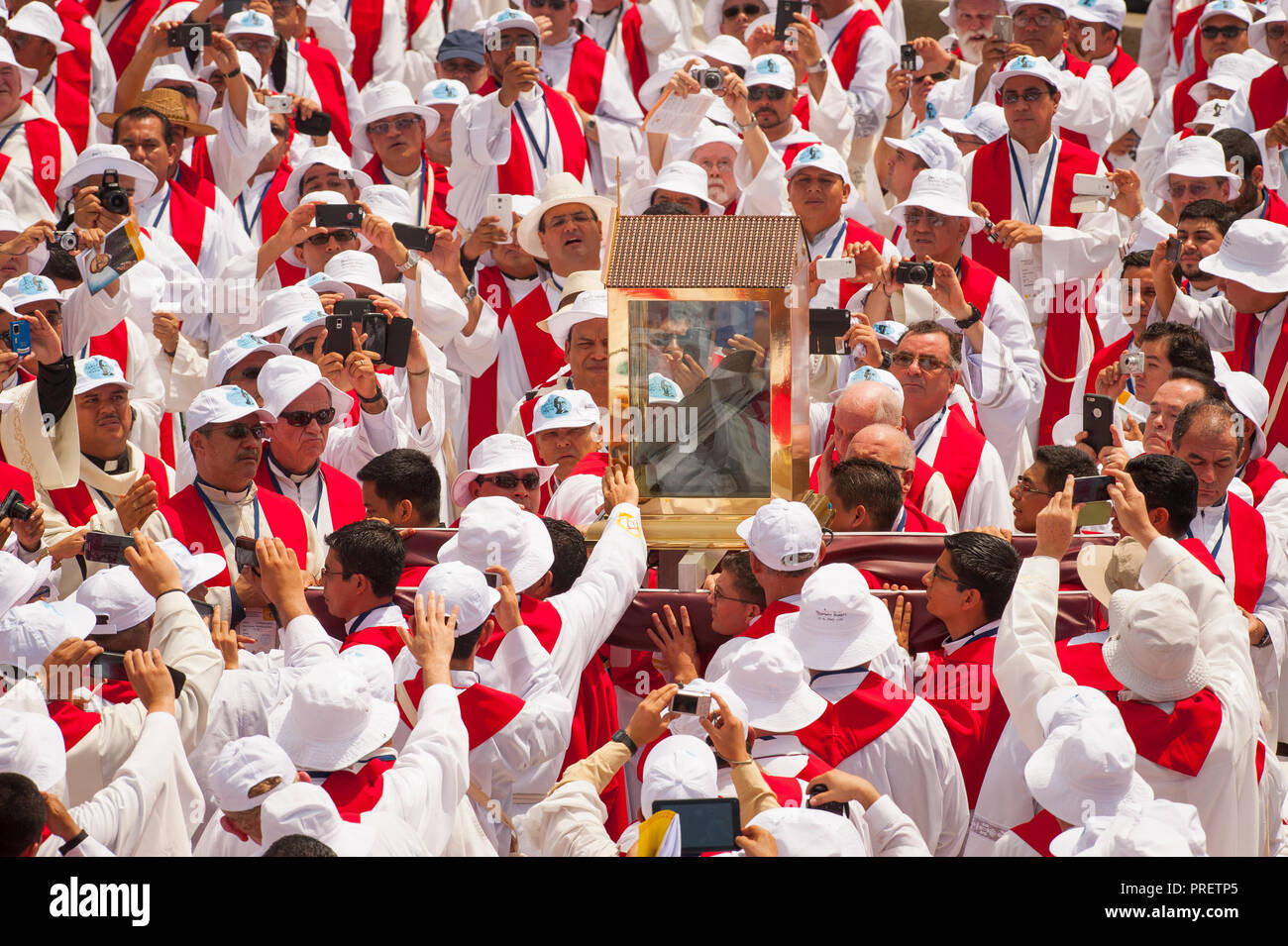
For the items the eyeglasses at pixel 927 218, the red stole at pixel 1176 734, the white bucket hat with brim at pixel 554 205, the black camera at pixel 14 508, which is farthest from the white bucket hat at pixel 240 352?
the red stole at pixel 1176 734

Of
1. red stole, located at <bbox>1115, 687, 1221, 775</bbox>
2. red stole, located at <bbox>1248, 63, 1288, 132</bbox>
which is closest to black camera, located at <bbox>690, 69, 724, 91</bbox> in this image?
red stole, located at <bbox>1248, 63, 1288, 132</bbox>

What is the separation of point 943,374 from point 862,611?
2.53m

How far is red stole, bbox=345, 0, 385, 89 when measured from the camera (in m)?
12.9

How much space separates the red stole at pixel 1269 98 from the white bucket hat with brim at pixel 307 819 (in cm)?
876

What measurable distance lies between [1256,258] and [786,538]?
3.79m

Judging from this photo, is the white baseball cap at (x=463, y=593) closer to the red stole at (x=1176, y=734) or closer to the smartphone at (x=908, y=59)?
the red stole at (x=1176, y=734)

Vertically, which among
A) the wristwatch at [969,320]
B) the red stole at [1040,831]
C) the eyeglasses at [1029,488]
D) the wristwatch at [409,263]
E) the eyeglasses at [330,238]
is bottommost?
the red stole at [1040,831]

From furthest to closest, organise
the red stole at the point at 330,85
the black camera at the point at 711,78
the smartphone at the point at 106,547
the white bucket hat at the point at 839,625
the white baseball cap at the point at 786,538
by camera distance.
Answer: the red stole at the point at 330,85 → the black camera at the point at 711,78 → the smartphone at the point at 106,547 → the white baseball cap at the point at 786,538 → the white bucket hat at the point at 839,625

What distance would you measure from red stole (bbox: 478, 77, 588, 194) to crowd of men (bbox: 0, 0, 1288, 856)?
0.9 inches

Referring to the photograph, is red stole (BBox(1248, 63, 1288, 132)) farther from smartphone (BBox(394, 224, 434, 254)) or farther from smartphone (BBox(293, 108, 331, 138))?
smartphone (BBox(293, 108, 331, 138))

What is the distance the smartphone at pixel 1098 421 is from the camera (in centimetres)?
691

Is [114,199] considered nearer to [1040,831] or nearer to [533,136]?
[533,136]

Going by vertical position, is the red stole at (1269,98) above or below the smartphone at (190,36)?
below

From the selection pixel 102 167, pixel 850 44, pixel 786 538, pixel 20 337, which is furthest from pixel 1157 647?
pixel 850 44
